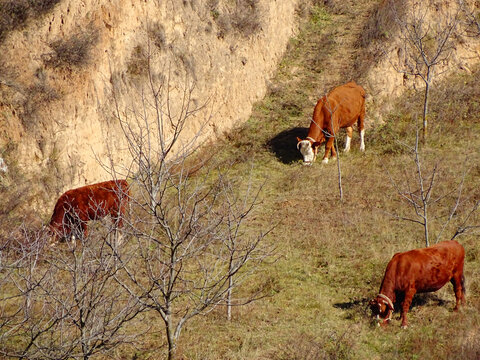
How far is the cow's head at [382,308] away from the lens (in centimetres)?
1125

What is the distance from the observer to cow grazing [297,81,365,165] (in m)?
20.6

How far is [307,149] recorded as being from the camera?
20.5m

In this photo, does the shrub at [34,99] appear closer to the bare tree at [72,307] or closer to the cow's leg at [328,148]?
the bare tree at [72,307]

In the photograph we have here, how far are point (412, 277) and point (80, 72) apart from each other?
40.3 feet

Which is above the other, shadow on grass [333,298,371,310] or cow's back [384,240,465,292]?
cow's back [384,240,465,292]

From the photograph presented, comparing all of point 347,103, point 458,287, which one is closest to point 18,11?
point 347,103

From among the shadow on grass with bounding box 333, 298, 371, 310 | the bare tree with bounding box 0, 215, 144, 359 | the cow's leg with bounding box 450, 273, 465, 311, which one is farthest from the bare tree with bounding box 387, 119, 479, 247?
the bare tree with bounding box 0, 215, 144, 359

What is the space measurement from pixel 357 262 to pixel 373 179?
17.7ft

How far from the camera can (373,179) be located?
1878cm

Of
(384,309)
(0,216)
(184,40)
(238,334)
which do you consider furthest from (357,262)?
(184,40)

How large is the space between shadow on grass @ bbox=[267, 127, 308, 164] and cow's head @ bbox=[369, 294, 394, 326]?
1013 centimetres

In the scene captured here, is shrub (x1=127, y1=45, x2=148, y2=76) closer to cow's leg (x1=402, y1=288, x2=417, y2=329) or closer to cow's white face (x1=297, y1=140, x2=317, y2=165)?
cow's white face (x1=297, y1=140, x2=317, y2=165)

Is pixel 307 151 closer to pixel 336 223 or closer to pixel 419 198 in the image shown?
pixel 336 223

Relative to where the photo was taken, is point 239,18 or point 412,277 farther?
point 239,18
